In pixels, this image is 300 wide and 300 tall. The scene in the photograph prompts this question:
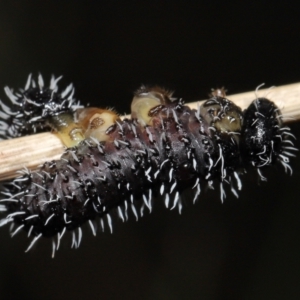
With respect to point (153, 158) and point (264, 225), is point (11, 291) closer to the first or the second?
point (264, 225)

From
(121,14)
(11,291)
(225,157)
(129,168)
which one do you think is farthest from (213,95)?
(11,291)

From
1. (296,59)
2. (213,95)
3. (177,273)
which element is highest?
(296,59)

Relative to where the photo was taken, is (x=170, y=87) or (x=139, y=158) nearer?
(x=139, y=158)

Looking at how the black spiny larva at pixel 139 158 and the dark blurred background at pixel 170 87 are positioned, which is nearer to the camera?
the black spiny larva at pixel 139 158

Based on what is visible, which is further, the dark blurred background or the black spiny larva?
the dark blurred background
